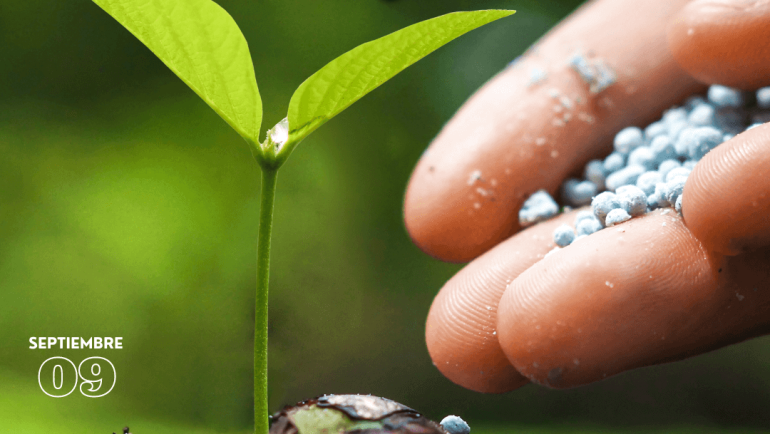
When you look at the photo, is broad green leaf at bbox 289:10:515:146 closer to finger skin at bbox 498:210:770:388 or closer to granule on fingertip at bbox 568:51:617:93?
finger skin at bbox 498:210:770:388

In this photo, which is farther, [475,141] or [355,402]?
[475,141]

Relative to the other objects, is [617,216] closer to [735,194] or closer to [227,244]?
[735,194]

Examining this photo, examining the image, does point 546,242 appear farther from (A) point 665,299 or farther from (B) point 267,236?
(B) point 267,236

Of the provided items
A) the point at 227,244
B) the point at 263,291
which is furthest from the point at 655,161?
the point at 227,244

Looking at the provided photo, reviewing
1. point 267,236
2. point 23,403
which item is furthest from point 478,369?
point 23,403

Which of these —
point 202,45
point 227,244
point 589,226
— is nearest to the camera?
point 202,45

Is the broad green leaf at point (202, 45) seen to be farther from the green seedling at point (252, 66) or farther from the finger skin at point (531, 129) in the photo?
the finger skin at point (531, 129)
